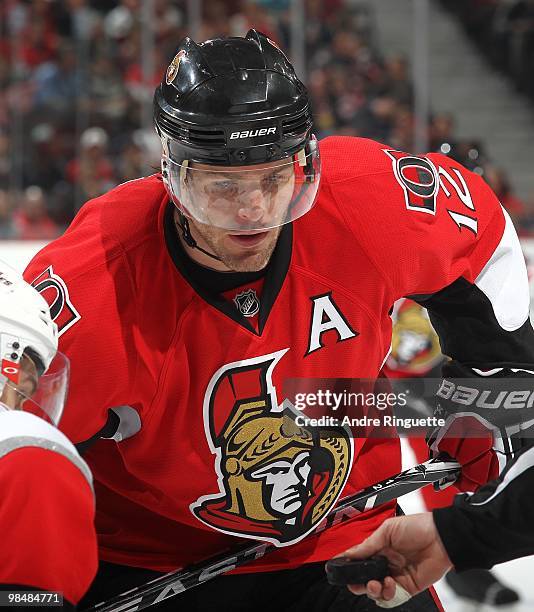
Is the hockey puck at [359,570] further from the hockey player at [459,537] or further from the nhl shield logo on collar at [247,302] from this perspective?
the nhl shield logo on collar at [247,302]

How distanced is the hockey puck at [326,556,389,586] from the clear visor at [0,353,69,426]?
1.30 ft

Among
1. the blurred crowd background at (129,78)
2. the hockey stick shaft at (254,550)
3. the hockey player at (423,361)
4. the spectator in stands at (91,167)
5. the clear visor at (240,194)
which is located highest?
the clear visor at (240,194)

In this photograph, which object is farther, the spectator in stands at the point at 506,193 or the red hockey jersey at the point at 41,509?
the spectator in stands at the point at 506,193

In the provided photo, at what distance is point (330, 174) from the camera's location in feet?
5.47

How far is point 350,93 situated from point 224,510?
13.6ft

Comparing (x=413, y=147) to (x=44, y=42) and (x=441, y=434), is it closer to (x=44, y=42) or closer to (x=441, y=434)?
(x=44, y=42)

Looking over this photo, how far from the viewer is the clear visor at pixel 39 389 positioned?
117 centimetres

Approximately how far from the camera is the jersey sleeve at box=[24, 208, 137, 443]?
141 centimetres

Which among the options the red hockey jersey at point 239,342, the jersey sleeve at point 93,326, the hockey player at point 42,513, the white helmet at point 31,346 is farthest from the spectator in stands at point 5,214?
the hockey player at point 42,513

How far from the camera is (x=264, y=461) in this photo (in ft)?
5.19

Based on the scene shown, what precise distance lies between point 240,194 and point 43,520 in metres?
0.59

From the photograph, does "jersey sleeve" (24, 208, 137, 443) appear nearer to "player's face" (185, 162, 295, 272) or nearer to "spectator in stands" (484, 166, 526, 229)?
"player's face" (185, 162, 295, 272)

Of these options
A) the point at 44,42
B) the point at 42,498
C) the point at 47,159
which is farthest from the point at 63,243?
the point at 44,42

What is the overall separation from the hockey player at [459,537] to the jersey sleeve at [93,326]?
0.37 metres
